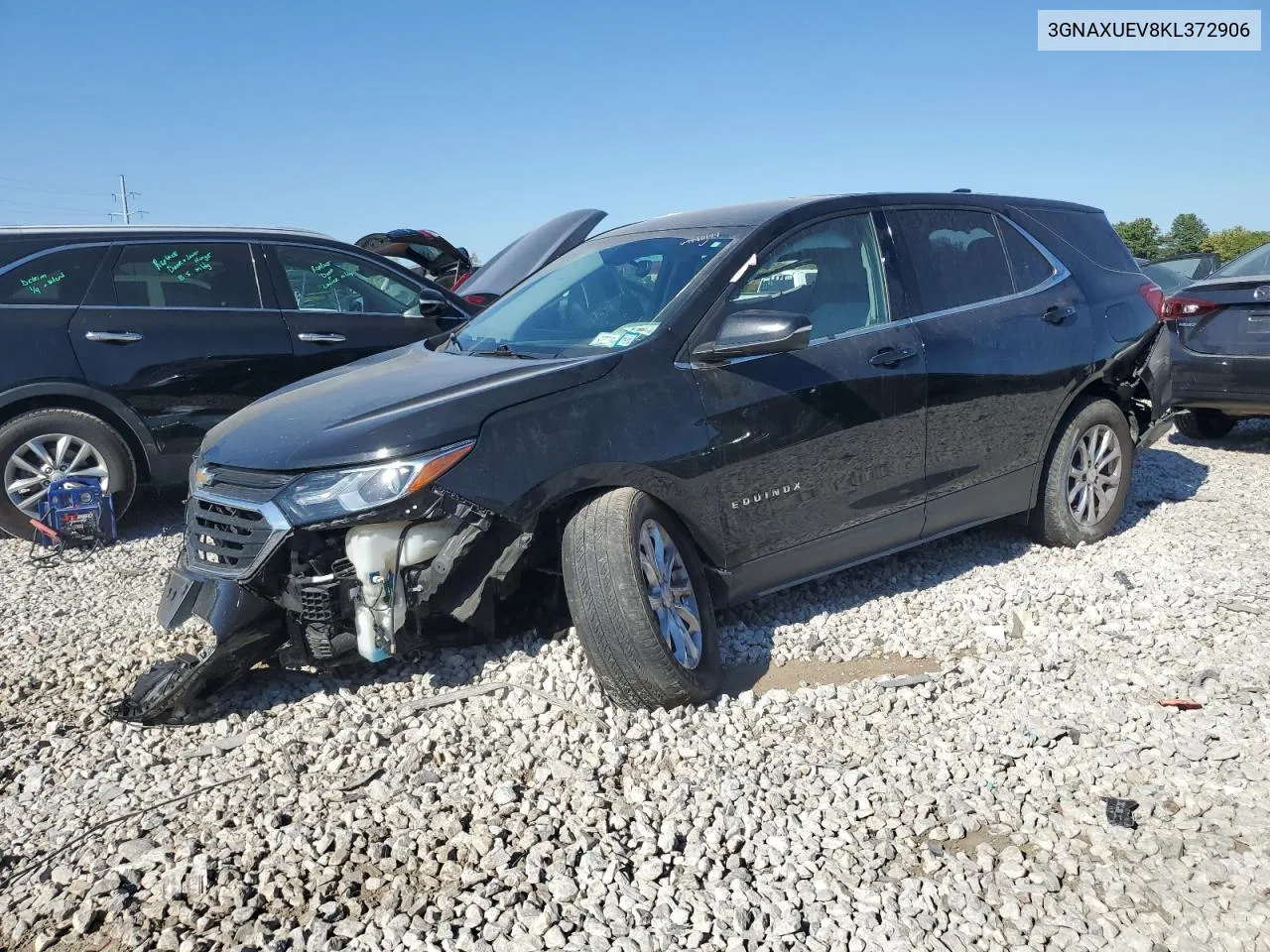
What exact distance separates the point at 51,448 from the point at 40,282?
39.0 inches

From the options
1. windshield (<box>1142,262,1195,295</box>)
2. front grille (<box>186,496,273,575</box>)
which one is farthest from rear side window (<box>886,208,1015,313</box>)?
windshield (<box>1142,262,1195,295</box>)

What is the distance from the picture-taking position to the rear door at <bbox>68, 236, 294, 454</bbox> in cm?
611

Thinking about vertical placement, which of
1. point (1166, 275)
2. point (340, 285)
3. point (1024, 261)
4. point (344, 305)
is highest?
point (340, 285)

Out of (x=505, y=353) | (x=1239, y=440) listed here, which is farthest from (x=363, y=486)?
(x=1239, y=440)

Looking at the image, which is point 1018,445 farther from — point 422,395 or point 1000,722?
point 422,395

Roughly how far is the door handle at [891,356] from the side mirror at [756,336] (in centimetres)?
60

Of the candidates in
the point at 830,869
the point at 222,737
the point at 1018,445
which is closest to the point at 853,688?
the point at 830,869

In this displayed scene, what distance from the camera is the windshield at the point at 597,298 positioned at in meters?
4.09

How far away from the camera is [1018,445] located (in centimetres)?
500

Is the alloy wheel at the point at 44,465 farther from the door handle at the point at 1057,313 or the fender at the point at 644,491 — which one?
the door handle at the point at 1057,313

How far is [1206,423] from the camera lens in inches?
340

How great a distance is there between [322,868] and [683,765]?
1132mm

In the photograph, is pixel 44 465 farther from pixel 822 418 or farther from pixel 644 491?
pixel 822 418

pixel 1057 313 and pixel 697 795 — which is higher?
pixel 1057 313
